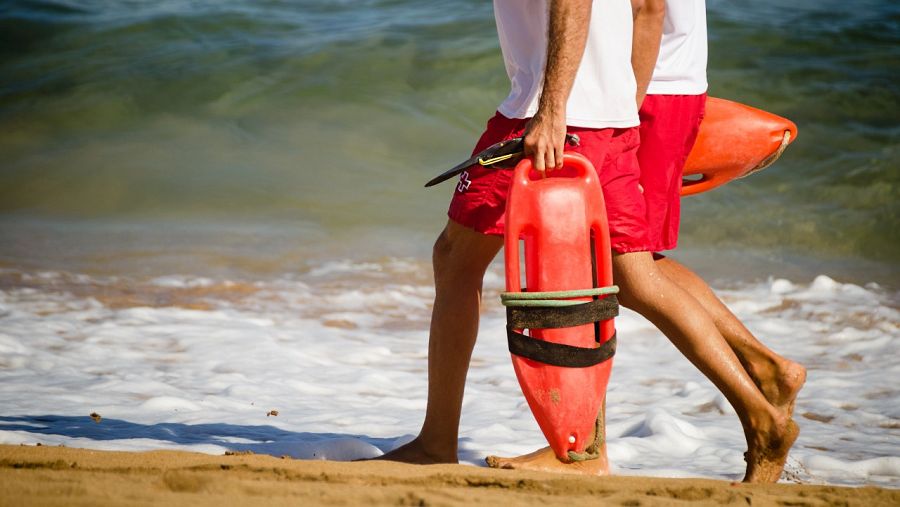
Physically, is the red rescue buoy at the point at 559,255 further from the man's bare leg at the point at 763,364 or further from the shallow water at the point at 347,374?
the shallow water at the point at 347,374

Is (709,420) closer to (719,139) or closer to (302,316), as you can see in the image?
(719,139)

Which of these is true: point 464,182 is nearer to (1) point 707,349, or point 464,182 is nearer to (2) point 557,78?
(2) point 557,78

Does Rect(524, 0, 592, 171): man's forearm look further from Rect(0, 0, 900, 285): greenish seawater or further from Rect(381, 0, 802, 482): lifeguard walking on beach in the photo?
Rect(0, 0, 900, 285): greenish seawater

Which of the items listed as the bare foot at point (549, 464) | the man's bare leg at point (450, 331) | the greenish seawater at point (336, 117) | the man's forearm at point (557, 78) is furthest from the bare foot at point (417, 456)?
the greenish seawater at point (336, 117)

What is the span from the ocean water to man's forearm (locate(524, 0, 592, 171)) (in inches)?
48.9

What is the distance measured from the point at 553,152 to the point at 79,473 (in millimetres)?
1361

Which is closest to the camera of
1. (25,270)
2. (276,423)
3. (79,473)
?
(79,473)

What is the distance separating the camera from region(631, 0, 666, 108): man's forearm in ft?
9.01

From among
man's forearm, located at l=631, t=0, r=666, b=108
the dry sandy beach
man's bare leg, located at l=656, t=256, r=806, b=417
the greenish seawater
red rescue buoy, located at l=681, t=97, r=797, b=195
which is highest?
the greenish seawater

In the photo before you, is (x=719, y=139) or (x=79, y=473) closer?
(x=79, y=473)

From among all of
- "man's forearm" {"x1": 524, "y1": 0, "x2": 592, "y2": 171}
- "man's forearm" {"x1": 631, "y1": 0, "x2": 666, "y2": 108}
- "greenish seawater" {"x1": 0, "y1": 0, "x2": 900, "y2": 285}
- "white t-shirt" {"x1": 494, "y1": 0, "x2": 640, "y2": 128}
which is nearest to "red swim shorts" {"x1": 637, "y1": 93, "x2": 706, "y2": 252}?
"man's forearm" {"x1": 631, "y1": 0, "x2": 666, "y2": 108}

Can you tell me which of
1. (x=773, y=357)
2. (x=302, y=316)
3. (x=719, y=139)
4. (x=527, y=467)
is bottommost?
(x=527, y=467)

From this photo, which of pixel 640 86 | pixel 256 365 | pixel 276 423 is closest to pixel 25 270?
pixel 256 365

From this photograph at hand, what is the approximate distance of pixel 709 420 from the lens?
3803 mm
